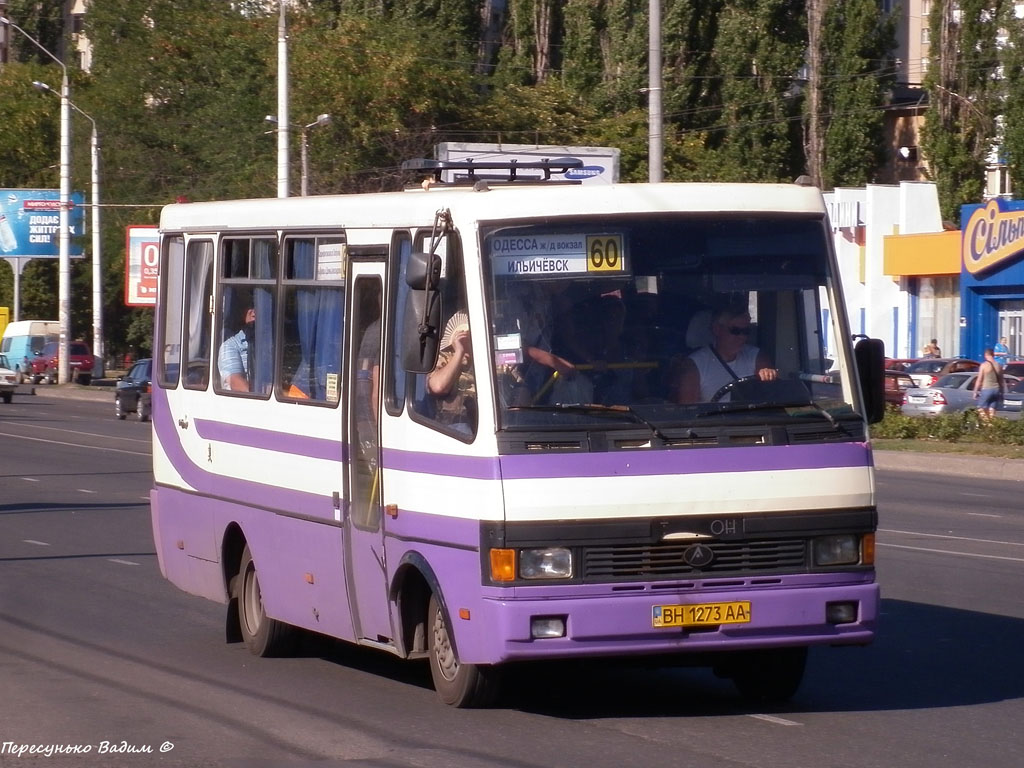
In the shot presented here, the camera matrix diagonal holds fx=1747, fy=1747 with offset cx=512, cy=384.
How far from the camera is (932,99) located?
5450 cm

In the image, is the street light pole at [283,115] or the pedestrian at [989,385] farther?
the street light pole at [283,115]

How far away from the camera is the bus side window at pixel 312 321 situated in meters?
8.73

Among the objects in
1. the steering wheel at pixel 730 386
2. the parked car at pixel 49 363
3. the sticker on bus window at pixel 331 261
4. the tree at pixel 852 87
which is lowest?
the parked car at pixel 49 363

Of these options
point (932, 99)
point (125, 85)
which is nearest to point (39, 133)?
point (125, 85)

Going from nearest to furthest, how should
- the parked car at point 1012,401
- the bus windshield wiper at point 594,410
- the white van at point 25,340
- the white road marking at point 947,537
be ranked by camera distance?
the bus windshield wiper at point 594,410 → the white road marking at point 947,537 → the parked car at point 1012,401 → the white van at point 25,340

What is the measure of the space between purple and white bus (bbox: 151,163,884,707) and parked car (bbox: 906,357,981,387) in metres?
28.6

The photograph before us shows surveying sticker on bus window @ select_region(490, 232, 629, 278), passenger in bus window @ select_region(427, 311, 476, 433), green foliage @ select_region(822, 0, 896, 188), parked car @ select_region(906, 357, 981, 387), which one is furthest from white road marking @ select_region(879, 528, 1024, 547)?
green foliage @ select_region(822, 0, 896, 188)

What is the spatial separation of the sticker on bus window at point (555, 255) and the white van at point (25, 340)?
2497 inches

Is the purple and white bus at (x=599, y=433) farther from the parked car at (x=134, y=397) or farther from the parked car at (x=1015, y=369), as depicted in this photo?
the parked car at (x=134, y=397)

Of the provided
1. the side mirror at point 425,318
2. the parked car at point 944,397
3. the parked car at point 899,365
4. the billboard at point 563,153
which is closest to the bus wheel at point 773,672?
the side mirror at point 425,318

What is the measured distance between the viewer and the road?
7.08m

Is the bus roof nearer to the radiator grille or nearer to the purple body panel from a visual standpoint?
the purple body panel

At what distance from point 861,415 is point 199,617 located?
206 inches

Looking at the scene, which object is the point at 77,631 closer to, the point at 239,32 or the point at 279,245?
the point at 279,245
